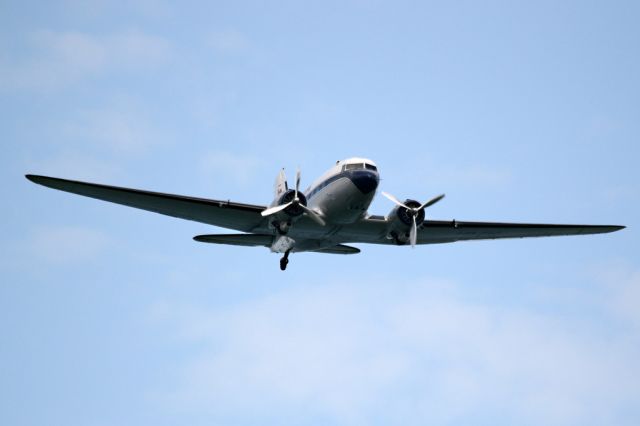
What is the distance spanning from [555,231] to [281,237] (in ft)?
45.4

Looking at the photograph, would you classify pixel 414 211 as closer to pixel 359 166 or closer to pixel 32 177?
pixel 359 166

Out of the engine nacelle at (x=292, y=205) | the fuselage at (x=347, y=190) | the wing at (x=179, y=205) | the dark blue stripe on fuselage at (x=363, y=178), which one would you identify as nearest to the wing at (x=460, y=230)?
the fuselage at (x=347, y=190)

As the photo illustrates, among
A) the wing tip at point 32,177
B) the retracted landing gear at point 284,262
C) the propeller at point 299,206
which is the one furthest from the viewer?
the retracted landing gear at point 284,262

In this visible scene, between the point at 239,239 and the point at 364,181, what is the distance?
752 cm

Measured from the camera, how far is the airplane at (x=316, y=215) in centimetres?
3400

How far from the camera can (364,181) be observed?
33.6 m

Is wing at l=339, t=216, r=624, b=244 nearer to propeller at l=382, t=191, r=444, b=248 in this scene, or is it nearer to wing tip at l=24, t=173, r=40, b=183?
propeller at l=382, t=191, r=444, b=248

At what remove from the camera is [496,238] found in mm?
41781

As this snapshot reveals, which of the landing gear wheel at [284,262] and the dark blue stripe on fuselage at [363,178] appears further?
the landing gear wheel at [284,262]

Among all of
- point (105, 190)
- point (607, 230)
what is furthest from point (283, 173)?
point (607, 230)

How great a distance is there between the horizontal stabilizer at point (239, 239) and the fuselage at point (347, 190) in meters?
3.92

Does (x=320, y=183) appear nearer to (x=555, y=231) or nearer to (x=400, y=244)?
(x=400, y=244)

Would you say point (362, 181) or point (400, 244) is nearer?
point (362, 181)

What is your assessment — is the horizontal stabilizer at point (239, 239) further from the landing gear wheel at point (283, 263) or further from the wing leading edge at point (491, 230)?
the wing leading edge at point (491, 230)
